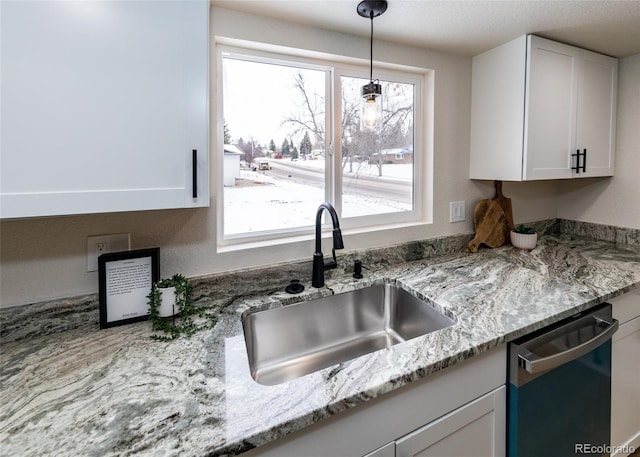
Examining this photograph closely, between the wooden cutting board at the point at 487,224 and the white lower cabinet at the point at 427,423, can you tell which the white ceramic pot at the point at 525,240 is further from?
the white lower cabinet at the point at 427,423

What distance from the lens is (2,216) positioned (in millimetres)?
771

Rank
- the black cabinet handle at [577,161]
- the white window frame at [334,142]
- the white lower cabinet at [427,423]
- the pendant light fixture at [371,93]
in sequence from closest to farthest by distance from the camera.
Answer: the white lower cabinet at [427,423]
the pendant light fixture at [371,93]
the white window frame at [334,142]
the black cabinet handle at [577,161]

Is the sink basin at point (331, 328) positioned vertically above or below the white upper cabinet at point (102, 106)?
below

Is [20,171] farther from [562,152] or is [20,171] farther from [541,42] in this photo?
[562,152]

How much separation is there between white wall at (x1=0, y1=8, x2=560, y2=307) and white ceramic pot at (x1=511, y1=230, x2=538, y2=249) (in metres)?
0.28

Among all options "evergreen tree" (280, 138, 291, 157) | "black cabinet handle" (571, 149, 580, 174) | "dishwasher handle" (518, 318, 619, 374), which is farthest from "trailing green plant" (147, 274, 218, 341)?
"black cabinet handle" (571, 149, 580, 174)

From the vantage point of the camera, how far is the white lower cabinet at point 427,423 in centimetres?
80

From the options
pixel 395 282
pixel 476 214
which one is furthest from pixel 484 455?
pixel 476 214

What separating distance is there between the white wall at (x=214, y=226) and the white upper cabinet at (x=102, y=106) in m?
0.35

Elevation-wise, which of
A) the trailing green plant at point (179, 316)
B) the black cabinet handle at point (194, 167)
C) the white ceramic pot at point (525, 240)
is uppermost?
the black cabinet handle at point (194, 167)

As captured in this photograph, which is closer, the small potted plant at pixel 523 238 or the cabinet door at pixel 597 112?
the cabinet door at pixel 597 112

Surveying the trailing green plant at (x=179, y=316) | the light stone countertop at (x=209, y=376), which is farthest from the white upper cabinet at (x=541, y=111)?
the trailing green plant at (x=179, y=316)

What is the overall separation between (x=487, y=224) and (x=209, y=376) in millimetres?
1782

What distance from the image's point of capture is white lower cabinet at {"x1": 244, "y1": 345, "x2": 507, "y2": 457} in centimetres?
80
